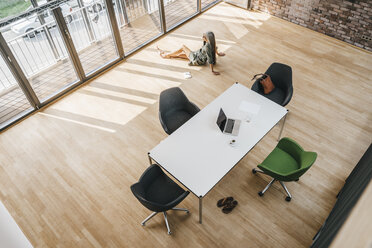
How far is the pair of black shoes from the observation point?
162 inches

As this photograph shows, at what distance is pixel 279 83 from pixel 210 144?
6.14 feet

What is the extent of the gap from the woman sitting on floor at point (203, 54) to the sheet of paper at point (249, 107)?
1.77 metres

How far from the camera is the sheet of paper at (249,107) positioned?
438 centimetres

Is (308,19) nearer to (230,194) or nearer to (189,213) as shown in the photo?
(230,194)

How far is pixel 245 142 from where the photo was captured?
13.1 feet

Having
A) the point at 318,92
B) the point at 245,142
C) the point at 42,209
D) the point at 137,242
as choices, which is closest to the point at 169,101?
the point at 245,142

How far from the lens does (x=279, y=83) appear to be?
4992 mm

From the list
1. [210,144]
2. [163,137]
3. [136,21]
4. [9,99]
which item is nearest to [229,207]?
[210,144]

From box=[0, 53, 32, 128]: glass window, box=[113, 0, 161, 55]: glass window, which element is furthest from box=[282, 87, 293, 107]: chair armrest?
box=[0, 53, 32, 128]: glass window

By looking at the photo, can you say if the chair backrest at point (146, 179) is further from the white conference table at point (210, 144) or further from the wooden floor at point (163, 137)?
the wooden floor at point (163, 137)

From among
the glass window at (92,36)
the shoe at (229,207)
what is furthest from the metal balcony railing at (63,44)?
the shoe at (229,207)

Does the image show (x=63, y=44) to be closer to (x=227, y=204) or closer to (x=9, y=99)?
(x=9, y=99)

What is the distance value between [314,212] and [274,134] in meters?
1.44

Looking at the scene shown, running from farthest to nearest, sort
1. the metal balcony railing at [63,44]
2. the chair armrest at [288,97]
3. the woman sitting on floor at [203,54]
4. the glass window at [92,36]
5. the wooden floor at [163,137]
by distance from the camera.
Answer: the glass window at [92,36], the woman sitting on floor at [203,54], the metal balcony railing at [63,44], the chair armrest at [288,97], the wooden floor at [163,137]
